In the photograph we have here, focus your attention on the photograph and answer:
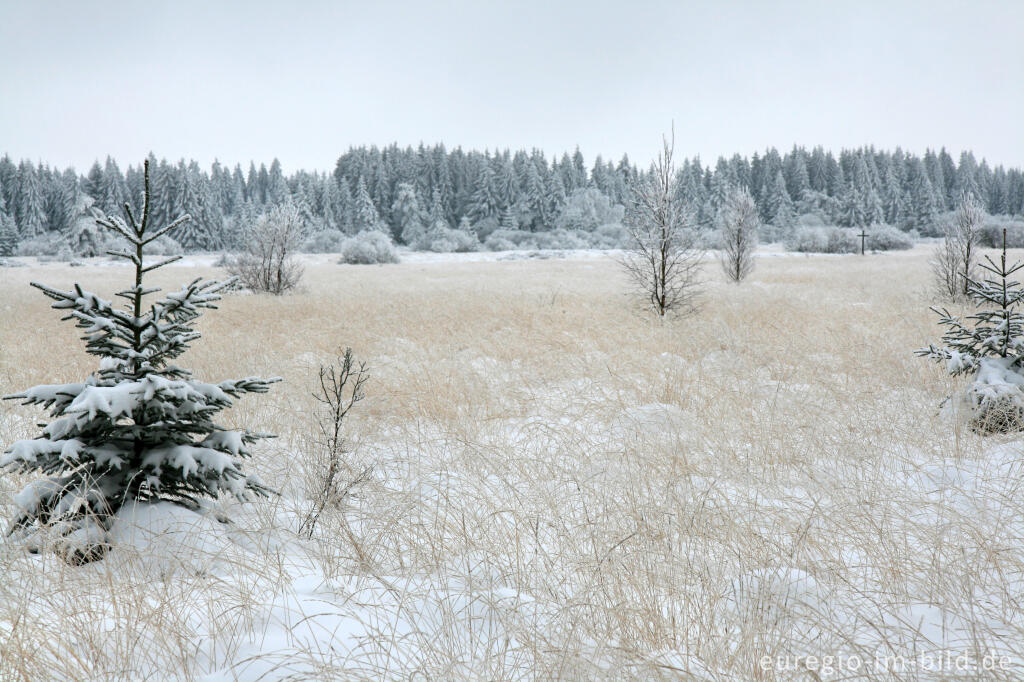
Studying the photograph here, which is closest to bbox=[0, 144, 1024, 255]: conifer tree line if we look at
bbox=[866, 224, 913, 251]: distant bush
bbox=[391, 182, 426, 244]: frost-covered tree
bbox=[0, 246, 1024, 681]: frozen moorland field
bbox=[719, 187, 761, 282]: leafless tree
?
bbox=[391, 182, 426, 244]: frost-covered tree

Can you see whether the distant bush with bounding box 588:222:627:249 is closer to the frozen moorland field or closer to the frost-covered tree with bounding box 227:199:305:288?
the frost-covered tree with bounding box 227:199:305:288

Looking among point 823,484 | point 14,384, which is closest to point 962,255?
point 823,484

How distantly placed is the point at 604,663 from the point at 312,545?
1.83m

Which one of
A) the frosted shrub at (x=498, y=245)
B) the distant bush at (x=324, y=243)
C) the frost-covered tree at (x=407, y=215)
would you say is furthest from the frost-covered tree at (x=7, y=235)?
the frosted shrub at (x=498, y=245)

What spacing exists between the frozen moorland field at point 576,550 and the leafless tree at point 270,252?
499 inches

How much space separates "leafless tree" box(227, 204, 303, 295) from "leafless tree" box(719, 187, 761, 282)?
16.6 meters

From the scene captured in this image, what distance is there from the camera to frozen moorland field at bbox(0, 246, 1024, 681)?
208 cm

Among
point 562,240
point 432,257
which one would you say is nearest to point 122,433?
point 432,257

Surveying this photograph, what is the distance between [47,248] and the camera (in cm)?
5688

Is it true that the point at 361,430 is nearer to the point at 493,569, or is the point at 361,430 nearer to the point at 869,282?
the point at 493,569

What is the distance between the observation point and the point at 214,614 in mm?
2320

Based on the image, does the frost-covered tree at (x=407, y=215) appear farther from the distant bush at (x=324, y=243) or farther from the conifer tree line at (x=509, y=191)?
the distant bush at (x=324, y=243)

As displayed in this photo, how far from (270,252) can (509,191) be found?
66756 mm

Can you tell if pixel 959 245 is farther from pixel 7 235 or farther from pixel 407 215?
pixel 7 235
